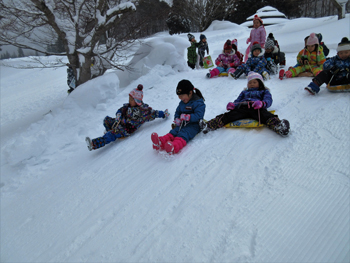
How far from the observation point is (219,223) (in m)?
1.75

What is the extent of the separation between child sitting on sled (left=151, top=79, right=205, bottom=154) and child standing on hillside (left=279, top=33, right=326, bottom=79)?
2940 mm

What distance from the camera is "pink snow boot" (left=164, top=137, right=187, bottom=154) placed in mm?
2738

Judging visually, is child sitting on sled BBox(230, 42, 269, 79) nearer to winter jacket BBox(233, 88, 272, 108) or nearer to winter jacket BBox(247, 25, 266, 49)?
winter jacket BBox(247, 25, 266, 49)

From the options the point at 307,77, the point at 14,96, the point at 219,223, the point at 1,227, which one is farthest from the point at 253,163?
the point at 14,96

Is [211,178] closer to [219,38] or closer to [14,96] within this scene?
[14,96]

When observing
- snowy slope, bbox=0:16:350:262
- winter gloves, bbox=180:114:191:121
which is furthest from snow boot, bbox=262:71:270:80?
winter gloves, bbox=180:114:191:121

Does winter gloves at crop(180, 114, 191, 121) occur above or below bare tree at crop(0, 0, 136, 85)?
below

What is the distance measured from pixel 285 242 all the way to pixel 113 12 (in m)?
6.29

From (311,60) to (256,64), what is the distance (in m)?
1.18

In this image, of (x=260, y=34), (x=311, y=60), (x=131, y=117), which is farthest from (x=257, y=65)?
(x=131, y=117)

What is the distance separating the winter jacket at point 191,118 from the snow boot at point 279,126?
0.94 m

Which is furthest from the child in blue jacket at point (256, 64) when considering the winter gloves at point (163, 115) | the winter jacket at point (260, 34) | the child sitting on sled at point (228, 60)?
the winter gloves at point (163, 115)

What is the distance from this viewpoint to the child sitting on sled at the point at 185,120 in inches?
114

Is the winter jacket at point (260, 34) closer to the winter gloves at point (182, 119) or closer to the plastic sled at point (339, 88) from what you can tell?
the plastic sled at point (339, 88)
